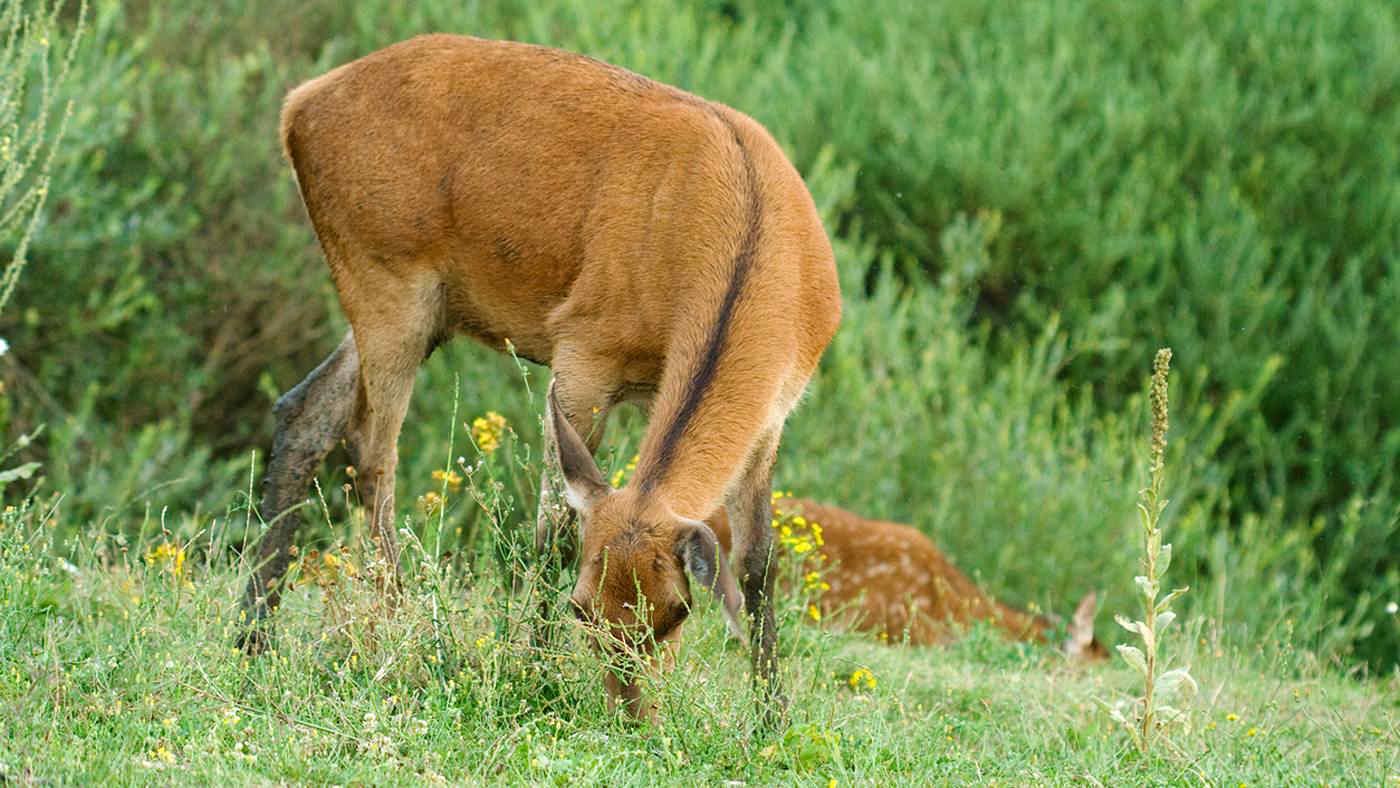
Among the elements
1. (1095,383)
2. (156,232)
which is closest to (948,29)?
(1095,383)

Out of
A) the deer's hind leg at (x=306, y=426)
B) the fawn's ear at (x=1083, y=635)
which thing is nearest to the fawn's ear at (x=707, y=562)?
the deer's hind leg at (x=306, y=426)

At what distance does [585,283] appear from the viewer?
6316 millimetres

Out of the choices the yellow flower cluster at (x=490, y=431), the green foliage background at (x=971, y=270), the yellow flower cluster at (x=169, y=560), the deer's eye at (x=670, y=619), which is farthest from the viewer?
the green foliage background at (x=971, y=270)

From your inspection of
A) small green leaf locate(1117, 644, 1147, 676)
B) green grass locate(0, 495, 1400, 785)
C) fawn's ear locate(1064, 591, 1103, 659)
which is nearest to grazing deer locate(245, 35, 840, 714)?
green grass locate(0, 495, 1400, 785)

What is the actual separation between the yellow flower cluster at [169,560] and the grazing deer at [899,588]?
9.64 ft

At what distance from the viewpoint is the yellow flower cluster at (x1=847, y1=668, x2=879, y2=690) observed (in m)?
6.18

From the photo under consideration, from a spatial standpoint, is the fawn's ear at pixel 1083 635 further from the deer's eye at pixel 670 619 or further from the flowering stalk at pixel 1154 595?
the deer's eye at pixel 670 619

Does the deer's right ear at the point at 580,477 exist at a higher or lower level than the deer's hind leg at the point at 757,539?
higher

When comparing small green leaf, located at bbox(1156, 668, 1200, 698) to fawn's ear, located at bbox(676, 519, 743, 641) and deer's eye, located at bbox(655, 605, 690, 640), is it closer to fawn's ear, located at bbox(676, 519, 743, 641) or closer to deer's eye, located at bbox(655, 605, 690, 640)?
fawn's ear, located at bbox(676, 519, 743, 641)

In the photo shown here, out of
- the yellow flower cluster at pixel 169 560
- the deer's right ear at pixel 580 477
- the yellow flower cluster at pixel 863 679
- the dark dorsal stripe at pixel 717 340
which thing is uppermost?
the dark dorsal stripe at pixel 717 340

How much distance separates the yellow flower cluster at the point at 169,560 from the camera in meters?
5.75

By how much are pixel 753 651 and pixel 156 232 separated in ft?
23.2

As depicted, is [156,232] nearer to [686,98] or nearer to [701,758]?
[686,98]

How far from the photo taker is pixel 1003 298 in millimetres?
13984
